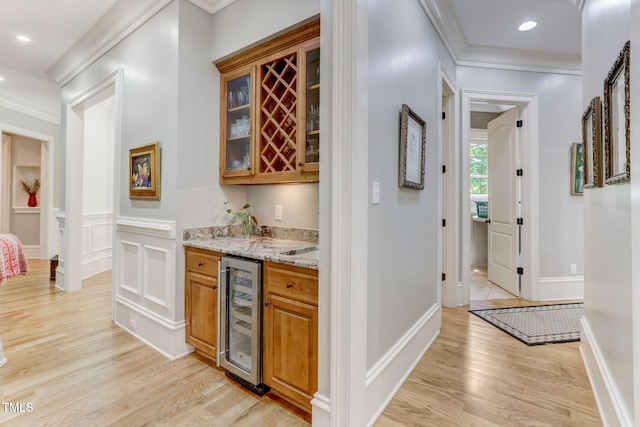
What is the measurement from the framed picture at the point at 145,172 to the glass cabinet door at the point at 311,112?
124 centimetres

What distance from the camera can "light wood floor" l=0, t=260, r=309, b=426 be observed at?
164 cm

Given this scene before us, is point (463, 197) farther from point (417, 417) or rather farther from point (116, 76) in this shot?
point (116, 76)

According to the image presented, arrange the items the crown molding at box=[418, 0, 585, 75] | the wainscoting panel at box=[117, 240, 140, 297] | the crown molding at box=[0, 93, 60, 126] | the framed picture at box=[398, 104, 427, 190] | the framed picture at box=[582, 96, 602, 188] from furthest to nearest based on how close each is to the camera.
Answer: the crown molding at box=[0, 93, 60, 126] < the crown molding at box=[418, 0, 585, 75] < the wainscoting panel at box=[117, 240, 140, 297] < the framed picture at box=[398, 104, 427, 190] < the framed picture at box=[582, 96, 602, 188]

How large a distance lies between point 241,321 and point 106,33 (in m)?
3.06

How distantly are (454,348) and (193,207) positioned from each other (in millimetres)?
2335

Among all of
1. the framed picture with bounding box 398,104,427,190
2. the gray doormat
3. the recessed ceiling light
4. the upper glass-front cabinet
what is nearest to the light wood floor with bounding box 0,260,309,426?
the upper glass-front cabinet

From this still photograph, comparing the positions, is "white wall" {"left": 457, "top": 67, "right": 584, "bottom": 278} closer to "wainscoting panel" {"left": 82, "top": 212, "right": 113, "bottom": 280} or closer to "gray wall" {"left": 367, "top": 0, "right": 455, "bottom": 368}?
"gray wall" {"left": 367, "top": 0, "right": 455, "bottom": 368}

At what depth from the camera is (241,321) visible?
1.96 meters

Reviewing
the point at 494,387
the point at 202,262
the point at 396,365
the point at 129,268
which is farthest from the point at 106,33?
the point at 494,387

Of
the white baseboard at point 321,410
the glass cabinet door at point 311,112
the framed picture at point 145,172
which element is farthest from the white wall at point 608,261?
the framed picture at point 145,172

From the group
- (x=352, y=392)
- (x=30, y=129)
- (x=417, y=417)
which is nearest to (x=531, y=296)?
(x=417, y=417)

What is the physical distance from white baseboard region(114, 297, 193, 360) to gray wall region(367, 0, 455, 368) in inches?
59.6

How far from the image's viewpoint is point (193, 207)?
2.39 m

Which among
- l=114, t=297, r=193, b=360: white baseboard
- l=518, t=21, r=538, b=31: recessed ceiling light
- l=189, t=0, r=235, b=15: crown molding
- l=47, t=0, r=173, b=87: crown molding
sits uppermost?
l=518, t=21, r=538, b=31: recessed ceiling light
